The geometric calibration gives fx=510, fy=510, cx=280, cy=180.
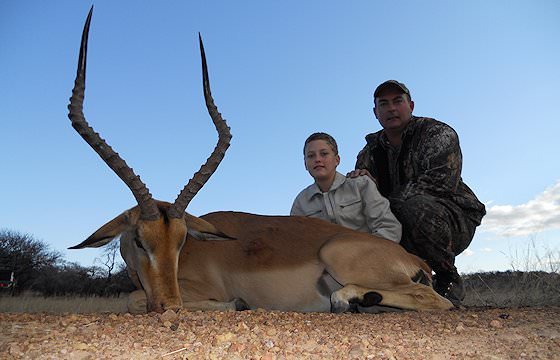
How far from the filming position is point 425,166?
259 inches

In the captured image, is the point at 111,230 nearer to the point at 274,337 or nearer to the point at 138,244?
the point at 138,244

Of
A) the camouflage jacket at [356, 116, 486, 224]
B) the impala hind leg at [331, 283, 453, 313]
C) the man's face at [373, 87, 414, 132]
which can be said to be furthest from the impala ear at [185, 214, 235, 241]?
the man's face at [373, 87, 414, 132]

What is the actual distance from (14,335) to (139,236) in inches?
61.9

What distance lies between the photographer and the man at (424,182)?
6.05 meters

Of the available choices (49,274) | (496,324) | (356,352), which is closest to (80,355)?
(356,352)

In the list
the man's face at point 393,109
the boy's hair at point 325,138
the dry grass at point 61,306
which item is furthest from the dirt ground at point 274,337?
the dry grass at point 61,306

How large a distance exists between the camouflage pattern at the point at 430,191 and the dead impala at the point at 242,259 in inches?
57.3

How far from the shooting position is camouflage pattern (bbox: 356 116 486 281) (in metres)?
6.03

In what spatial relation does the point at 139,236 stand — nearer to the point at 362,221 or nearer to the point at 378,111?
the point at 362,221

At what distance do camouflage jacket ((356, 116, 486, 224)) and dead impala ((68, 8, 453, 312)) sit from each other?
1972 millimetres

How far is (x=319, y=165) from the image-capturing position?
586 centimetres

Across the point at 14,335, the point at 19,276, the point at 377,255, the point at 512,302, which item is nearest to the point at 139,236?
the point at 14,335

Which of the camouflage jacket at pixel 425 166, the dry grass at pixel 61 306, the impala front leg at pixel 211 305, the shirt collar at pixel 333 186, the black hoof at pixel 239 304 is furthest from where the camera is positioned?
the dry grass at pixel 61 306

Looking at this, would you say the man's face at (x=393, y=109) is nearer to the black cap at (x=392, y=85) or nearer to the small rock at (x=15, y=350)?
the black cap at (x=392, y=85)
